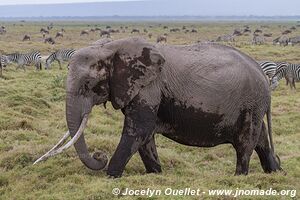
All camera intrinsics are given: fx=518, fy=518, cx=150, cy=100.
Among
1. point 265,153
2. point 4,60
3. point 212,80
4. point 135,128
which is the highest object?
point 212,80

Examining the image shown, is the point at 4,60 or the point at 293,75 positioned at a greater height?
the point at 293,75

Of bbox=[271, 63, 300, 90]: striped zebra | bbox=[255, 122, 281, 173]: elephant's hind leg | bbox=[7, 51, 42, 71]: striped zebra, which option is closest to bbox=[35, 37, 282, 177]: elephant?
bbox=[255, 122, 281, 173]: elephant's hind leg

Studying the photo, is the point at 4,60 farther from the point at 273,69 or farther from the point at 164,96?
the point at 164,96

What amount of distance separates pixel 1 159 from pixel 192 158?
3745mm

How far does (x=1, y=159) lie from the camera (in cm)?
880

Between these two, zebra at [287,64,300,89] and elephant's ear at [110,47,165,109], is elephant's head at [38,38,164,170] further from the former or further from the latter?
zebra at [287,64,300,89]

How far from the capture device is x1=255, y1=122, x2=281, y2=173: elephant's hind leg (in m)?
8.64

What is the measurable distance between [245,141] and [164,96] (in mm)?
1518

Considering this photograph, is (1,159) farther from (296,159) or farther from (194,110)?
(296,159)

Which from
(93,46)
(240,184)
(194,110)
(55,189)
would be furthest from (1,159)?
(240,184)

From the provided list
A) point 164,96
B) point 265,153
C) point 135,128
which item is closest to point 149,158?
→ point 135,128

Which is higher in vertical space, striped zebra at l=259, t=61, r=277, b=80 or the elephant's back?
the elephant's back

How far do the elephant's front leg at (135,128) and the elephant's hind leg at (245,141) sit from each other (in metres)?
1.52

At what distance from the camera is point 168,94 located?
7516mm
